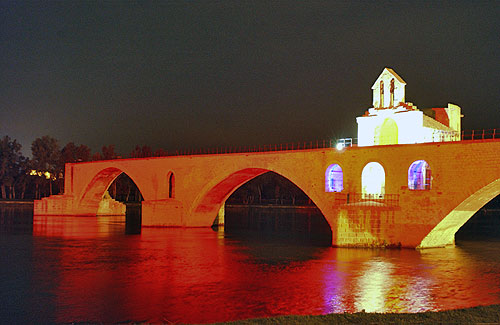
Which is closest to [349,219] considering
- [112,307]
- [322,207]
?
[322,207]

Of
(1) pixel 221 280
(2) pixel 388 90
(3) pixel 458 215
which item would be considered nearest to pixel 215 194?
(2) pixel 388 90

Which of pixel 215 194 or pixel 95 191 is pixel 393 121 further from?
pixel 95 191

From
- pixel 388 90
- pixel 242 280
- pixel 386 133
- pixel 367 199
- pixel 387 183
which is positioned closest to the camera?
pixel 242 280

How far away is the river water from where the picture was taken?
1543 cm

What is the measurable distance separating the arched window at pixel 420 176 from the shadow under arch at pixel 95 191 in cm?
3481

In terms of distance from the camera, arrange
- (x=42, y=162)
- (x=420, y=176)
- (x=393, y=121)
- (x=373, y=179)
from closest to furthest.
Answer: (x=420, y=176) → (x=373, y=179) → (x=393, y=121) → (x=42, y=162)

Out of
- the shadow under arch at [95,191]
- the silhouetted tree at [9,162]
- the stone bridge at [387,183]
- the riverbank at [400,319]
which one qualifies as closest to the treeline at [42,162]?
the silhouetted tree at [9,162]

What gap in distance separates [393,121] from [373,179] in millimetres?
4496

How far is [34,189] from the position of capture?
9875cm

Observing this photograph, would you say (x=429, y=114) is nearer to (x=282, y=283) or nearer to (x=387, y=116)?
(x=387, y=116)

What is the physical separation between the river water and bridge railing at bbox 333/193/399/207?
264 centimetres

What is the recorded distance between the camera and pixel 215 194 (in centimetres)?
4306

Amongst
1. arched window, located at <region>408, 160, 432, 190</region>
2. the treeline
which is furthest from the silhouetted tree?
arched window, located at <region>408, 160, 432, 190</region>

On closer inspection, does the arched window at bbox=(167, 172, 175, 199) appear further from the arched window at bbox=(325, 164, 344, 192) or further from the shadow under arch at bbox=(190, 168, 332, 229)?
the arched window at bbox=(325, 164, 344, 192)
